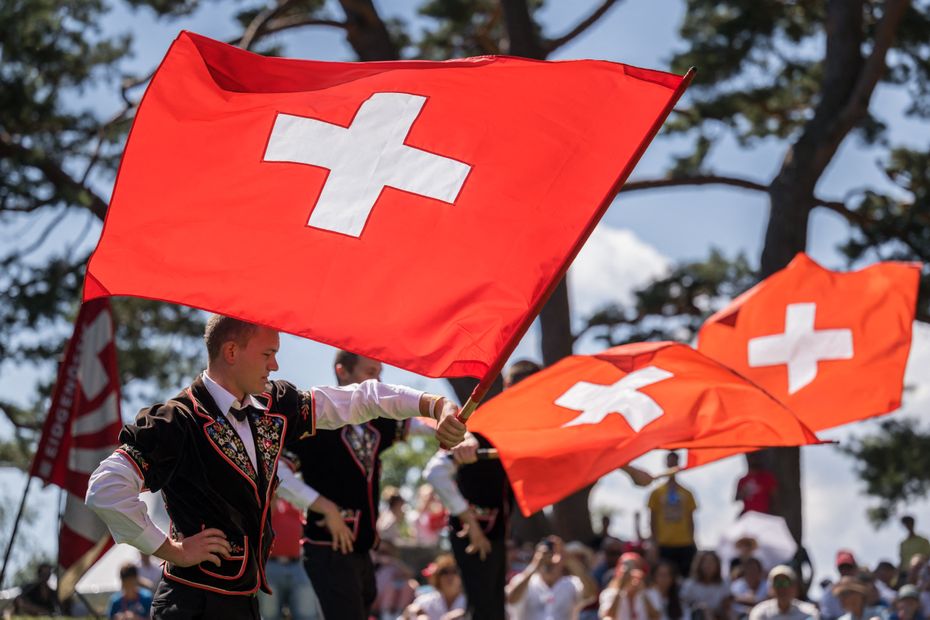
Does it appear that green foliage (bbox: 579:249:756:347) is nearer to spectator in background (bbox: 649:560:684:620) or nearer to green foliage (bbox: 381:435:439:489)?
spectator in background (bbox: 649:560:684:620)

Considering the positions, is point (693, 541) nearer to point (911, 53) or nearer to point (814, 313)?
point (814, 313)

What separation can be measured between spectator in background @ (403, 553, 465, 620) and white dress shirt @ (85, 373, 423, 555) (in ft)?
22.3

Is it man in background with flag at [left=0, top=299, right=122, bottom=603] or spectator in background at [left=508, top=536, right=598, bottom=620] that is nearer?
spectator in background at [left=508, top=536, right=598, bottom=620]

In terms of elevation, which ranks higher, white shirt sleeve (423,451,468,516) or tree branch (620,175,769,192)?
tree branch (620,175,769,192)

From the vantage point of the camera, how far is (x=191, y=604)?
15.9 feet

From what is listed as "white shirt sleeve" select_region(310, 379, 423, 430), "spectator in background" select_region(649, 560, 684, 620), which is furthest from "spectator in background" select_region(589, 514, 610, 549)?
"white shirt sleeve" select_region(310, 379, 423, 430)

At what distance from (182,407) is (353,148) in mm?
1205

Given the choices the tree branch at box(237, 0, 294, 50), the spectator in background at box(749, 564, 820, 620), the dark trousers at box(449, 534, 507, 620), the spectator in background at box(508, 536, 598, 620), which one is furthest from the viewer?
the tree branch at box(237, 0, 294, 50)

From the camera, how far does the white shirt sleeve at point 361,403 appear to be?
5.25 m

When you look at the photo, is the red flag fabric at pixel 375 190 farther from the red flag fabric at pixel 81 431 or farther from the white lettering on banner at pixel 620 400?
the red flag fabric at pixel 81 431

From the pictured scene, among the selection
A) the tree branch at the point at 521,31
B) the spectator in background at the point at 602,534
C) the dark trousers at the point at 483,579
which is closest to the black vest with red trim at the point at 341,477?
the dark trousers at the point at 483,579

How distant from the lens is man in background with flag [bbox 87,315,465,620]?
4.69m

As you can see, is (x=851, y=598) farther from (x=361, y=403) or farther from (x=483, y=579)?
(x=361, y=403)

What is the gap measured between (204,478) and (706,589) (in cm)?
846
